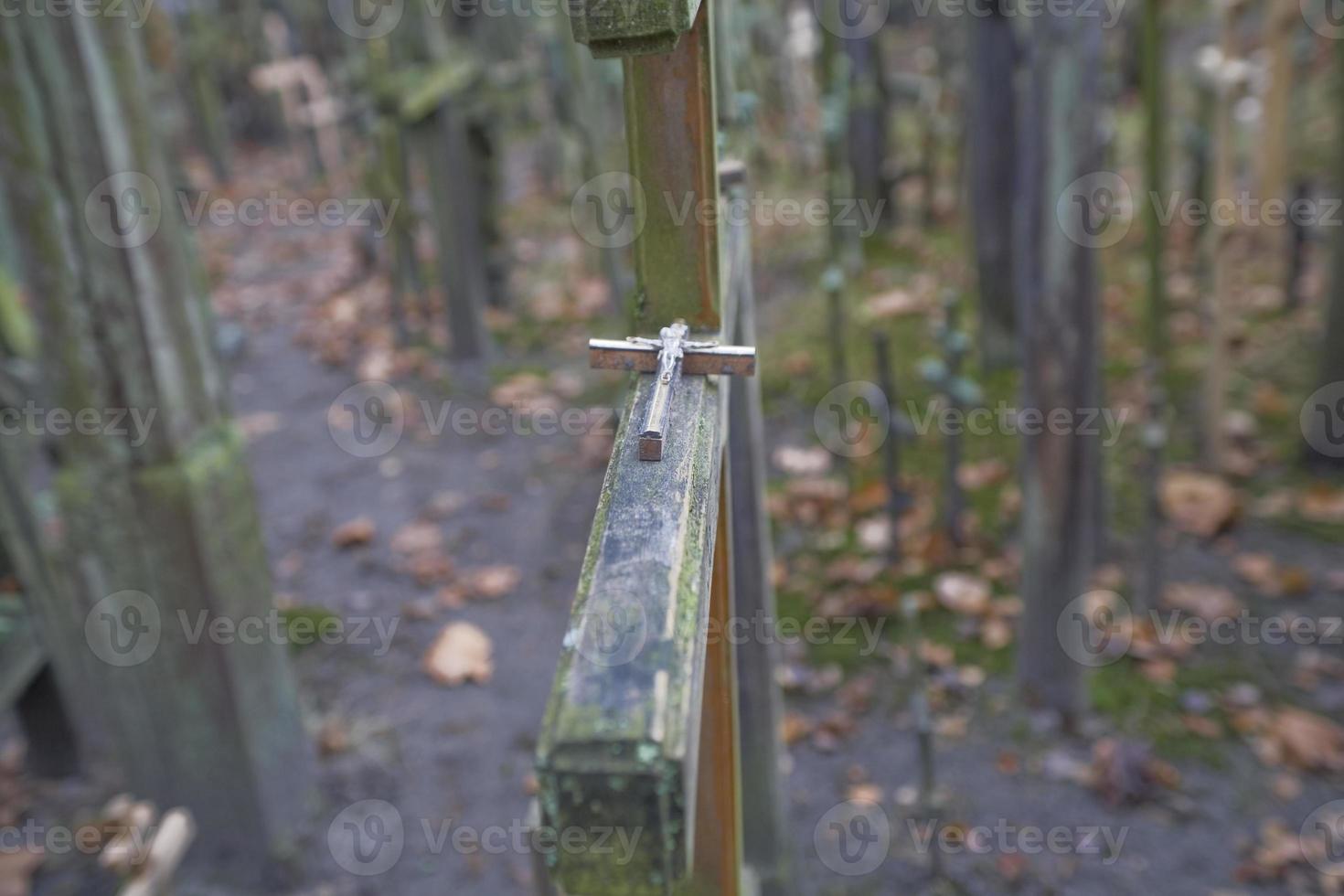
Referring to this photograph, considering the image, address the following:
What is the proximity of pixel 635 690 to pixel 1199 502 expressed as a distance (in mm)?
4274

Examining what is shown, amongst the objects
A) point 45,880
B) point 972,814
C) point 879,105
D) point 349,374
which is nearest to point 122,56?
point 45,880

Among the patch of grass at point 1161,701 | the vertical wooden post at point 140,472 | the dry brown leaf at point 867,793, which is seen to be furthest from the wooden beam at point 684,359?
the patch of grass at point 1161,701

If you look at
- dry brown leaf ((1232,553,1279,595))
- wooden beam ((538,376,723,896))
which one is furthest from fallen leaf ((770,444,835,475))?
wooden beam ((538,376,723,896))

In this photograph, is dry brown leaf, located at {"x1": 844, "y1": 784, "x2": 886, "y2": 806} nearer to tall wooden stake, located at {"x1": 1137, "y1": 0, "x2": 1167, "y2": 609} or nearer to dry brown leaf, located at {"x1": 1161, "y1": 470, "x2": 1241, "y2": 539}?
tall wooden stake, located at {"x1": 1137, "y1": 0, "x2": 1167, "y2": 609}

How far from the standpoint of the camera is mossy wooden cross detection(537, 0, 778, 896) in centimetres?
88

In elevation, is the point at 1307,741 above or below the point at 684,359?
below

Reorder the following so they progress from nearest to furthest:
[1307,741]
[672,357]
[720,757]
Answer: [672,357]
[720,757]
[1307,741]

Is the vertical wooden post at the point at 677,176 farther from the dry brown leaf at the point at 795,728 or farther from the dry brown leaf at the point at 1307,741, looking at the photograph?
the dry brown leaf at the point at 1307,741

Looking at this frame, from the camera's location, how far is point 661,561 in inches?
41.2

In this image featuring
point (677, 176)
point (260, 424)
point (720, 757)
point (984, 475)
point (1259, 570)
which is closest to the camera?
point (677, 176)

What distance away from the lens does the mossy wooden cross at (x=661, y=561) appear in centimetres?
88

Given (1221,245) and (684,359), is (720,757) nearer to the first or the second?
(684,359)

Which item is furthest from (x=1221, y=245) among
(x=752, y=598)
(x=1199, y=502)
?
(x=752, y=598)

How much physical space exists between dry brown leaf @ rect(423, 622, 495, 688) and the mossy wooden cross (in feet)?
8.00
